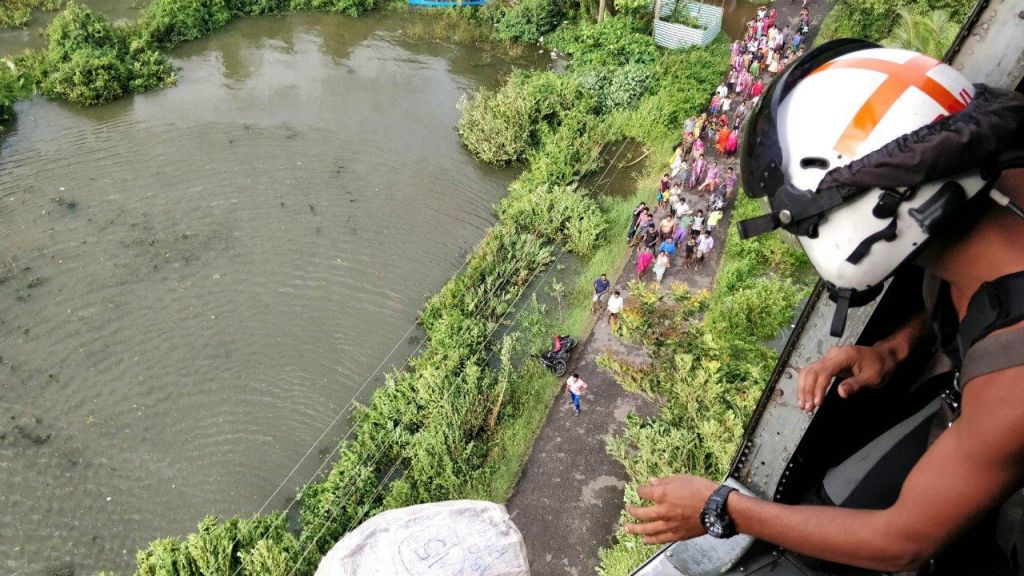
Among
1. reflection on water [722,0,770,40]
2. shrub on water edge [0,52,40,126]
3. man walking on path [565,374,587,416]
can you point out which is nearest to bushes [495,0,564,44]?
reflection on water [722,0,770,40]

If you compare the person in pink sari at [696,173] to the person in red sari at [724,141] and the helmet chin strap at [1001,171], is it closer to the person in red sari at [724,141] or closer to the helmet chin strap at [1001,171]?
the person in red sari at [724,141]


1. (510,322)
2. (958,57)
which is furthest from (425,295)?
(958,57)

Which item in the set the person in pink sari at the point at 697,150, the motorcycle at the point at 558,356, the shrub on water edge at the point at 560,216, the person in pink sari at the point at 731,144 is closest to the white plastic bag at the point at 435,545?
the motorcycle at the point at 558,356

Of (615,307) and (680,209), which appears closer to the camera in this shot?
(615,307)

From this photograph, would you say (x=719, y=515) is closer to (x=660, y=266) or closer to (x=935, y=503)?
(x=935, y=503)

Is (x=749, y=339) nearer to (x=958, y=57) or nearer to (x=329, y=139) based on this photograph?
(x=958, y=57)

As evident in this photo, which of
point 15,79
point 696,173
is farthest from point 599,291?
point 15,79
